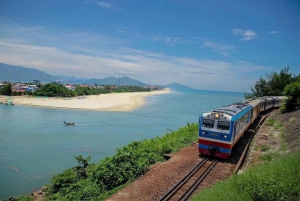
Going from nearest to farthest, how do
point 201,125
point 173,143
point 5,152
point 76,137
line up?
point 201,125
point 173,143
point 5,152
point 76,137

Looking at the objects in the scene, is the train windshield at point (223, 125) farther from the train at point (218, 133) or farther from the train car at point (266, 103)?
the train car at point (266, 103)

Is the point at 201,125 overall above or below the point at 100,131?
above

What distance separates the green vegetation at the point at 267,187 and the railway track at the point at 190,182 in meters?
1.26

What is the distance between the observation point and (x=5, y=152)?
82.6ft

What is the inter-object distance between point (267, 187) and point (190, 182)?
14.1ft

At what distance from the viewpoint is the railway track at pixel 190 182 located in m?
8.70

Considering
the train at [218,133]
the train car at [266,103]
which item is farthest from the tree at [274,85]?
the train at [218,133]

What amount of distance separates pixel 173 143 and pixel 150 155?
3289 mm

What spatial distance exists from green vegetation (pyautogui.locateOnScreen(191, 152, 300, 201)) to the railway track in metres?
1.26

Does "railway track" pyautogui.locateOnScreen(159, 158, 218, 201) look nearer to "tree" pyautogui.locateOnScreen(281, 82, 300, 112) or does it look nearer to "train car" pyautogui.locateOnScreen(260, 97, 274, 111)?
"tree" pyautogui.locateOnScreen(281, 82, 300, 112)

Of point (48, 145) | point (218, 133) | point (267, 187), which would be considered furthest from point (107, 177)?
point (48, 145)

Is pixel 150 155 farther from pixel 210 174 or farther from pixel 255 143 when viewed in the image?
pixel 255 143

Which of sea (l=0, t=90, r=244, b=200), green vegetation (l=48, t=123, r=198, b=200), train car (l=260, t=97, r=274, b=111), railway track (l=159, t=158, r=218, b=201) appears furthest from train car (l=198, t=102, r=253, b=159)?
train car (l=260, t=97, r=274, b=111)

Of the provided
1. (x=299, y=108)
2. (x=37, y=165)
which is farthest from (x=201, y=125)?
(x=37, y=165)
